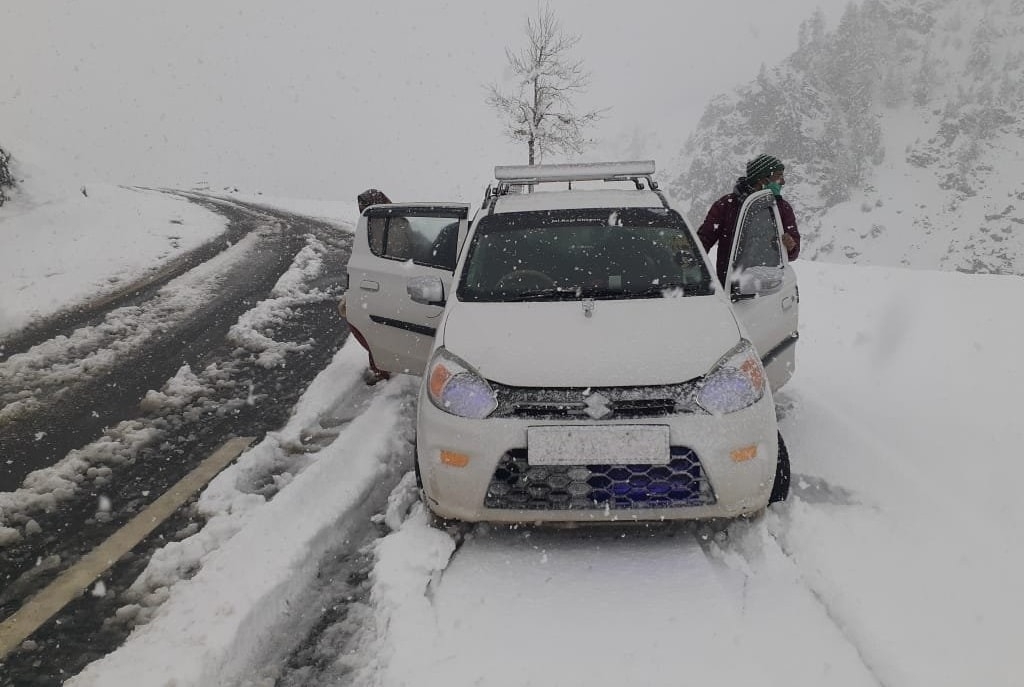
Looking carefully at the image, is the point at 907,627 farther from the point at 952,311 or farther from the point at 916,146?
the point at 916,146

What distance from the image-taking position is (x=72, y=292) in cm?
914

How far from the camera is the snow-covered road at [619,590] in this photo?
249 centimetres

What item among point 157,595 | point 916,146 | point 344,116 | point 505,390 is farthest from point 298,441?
point 916,146

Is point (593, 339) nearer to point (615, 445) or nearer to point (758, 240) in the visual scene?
point (615, 445)

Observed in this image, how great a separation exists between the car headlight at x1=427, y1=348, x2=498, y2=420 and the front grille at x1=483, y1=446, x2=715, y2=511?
0.79ft

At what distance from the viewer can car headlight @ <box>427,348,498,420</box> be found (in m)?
3.01

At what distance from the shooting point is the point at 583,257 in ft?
13.3

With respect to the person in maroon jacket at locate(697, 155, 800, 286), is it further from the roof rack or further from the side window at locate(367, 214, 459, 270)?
the side window at locate(367, 214, 459, 270)

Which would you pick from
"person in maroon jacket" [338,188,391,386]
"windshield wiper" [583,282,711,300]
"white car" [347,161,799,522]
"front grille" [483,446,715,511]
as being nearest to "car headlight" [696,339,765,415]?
"white car" [347,161,799,522]

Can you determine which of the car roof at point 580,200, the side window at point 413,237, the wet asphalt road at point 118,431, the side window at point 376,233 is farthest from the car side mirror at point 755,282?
the wet asphalt road at point 118,431

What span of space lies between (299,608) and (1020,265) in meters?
146

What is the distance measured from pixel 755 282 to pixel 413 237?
2630 mm

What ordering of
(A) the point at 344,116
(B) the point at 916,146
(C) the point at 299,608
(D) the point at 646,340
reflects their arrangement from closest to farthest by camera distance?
(C) the point at 299,608 < (D) the point at 646,340 < (A) the point at 344,116 < (B) the point at 916,146

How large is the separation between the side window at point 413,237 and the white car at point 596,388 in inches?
41.4
